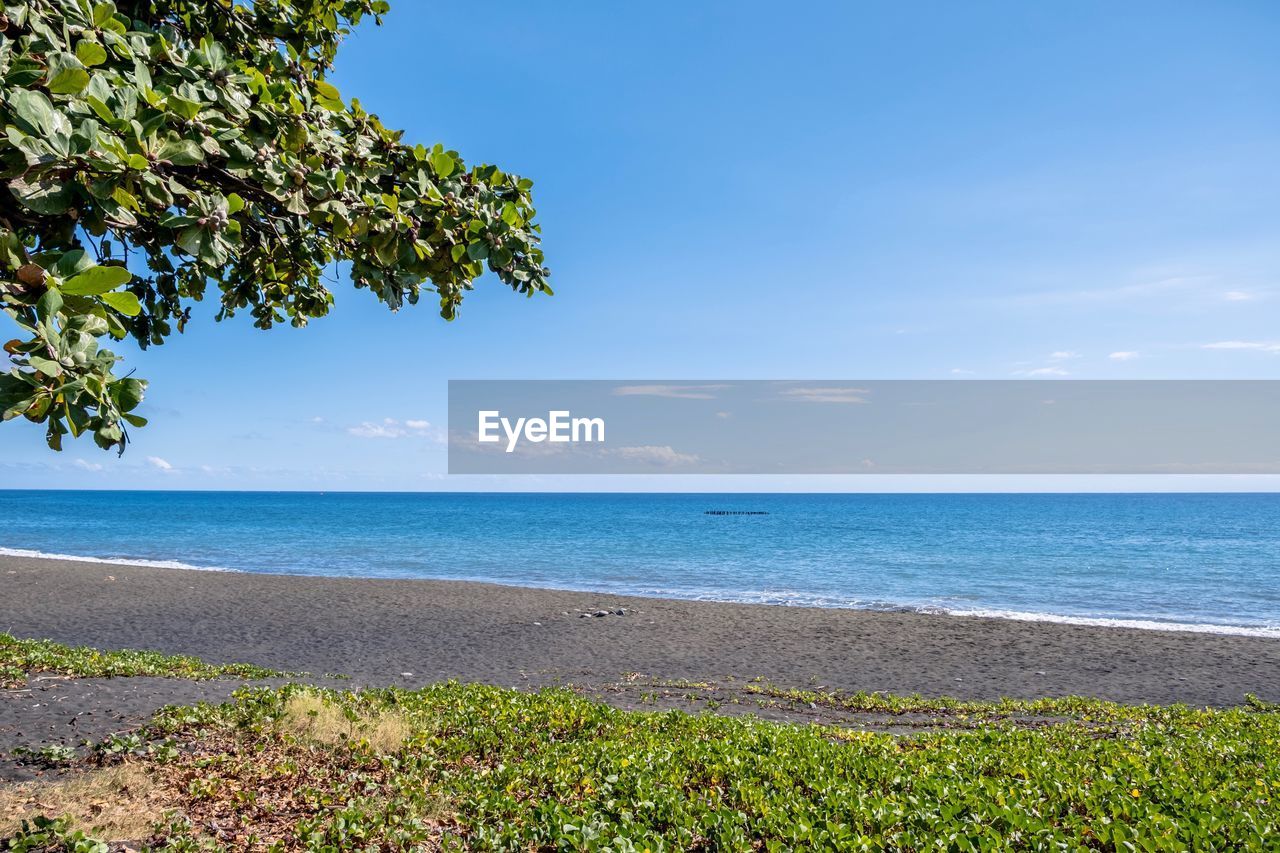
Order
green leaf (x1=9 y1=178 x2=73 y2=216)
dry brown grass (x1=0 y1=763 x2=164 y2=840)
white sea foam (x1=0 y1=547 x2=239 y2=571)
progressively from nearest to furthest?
green leaf (x1=9 y1=178 x2=73 y2=216)
dry brown grass (x1=0 y1=763 x2=164 y2=840)
white sea foam (x1=0 y1=547 x2=239 y2=571)

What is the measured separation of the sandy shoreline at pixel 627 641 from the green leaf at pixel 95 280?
13.7 metres

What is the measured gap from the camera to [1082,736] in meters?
8.94

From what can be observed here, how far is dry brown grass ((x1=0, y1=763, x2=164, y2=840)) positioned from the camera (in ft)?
15.3

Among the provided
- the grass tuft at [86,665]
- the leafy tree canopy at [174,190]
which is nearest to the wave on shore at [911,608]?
the grass tuft at [86,665]

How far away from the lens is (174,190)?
2.62 metres

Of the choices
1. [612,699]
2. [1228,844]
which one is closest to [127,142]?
[1228,844]

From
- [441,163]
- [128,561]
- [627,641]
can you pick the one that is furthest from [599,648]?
[128,561]

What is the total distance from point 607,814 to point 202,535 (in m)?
74.8

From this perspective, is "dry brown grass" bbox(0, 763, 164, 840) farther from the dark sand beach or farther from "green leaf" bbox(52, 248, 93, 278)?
"green leaf" bbox(52, 248, 93, 278)

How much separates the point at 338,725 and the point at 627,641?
1424 centimetres

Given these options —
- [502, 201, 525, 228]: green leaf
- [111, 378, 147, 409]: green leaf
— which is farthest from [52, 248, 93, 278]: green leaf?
[502, 201, 525, 228]: green leaf

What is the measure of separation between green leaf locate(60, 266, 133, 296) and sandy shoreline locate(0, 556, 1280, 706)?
13.7 m

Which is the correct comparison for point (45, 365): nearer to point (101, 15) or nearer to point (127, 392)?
point (127, 392)

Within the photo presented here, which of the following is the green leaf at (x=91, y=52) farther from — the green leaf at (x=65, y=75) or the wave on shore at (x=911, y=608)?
the wave on shore at (x=911, y=608)
